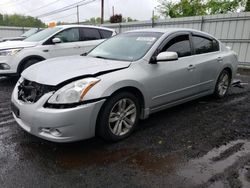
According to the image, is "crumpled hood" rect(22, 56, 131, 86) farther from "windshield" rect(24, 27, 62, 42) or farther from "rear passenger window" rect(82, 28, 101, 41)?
"rear passenger window" rect(82, 28, 101, 41)

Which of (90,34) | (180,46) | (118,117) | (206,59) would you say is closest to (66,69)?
(118,117)

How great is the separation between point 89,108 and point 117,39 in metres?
2.05

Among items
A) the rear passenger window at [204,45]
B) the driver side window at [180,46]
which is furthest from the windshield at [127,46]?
the rear passenger window at [204,45]

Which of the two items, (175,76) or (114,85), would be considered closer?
(114,85)

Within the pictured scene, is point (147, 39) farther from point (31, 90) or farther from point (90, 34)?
point (90, 34)

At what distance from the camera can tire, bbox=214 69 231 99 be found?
525cm

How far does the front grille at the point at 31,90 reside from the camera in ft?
9.74

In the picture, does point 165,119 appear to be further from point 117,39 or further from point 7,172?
point 7,172

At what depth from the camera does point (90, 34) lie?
314 inches

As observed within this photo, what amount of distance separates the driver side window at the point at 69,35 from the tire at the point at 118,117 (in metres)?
4.67

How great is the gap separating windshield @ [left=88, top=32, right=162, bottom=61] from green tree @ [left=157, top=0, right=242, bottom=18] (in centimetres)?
1807

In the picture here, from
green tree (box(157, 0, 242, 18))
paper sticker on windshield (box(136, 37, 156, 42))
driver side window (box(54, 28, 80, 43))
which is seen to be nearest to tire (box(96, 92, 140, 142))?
paper sticker on windshield (box(136, 37, 156, 42))

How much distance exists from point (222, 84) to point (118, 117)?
124 inches

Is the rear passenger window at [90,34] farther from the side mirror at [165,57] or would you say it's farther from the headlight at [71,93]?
the headlight at [71,93]
